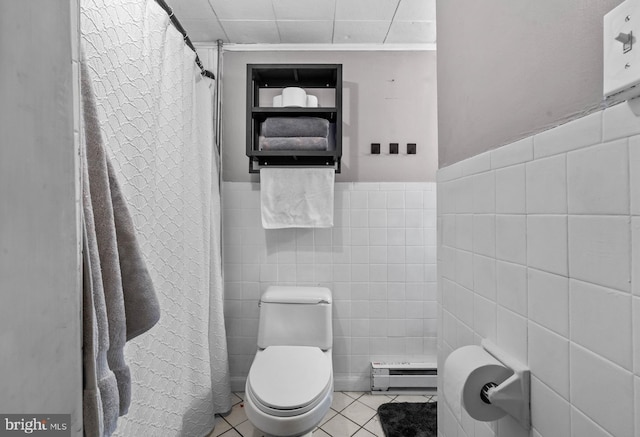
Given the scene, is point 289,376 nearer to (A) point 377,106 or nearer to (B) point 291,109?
(B) point 291,109

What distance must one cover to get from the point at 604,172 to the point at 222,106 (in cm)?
188

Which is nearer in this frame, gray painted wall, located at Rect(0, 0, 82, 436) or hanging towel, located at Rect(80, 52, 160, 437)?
gray painted wall, located at Rect(0, 0, 82, 436)

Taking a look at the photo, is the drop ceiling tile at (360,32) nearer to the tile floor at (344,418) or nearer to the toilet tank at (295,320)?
the toilet tank at (295,320)

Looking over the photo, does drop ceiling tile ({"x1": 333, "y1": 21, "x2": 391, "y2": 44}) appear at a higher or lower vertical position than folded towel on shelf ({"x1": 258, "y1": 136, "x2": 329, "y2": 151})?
higher

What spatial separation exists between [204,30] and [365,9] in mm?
907

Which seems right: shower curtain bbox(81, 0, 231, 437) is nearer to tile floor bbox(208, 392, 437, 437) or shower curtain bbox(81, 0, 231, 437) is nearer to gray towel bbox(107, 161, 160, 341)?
tile floor bbox(208, 392, 437, 437)

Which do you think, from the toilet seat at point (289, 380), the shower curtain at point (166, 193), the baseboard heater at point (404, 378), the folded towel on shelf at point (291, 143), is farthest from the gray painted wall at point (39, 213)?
the baseboard heater at point (404, 378)

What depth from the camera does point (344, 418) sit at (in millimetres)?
1621

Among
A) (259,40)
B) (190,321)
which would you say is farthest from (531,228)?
(259,40)

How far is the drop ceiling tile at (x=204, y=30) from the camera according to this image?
1.67m

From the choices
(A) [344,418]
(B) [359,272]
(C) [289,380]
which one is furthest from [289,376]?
(B) [359,272]

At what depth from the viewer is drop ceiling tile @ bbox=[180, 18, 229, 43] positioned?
167cm

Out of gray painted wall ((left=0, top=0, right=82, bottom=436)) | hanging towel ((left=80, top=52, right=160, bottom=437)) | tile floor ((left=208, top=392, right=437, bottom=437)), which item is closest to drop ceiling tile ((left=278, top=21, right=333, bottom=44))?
hanging towel ((left=80, top=52, right=160, bottom=437))

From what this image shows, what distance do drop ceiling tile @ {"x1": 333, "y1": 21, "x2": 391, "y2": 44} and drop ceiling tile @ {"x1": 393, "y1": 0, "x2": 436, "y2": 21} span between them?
0.09 meters
